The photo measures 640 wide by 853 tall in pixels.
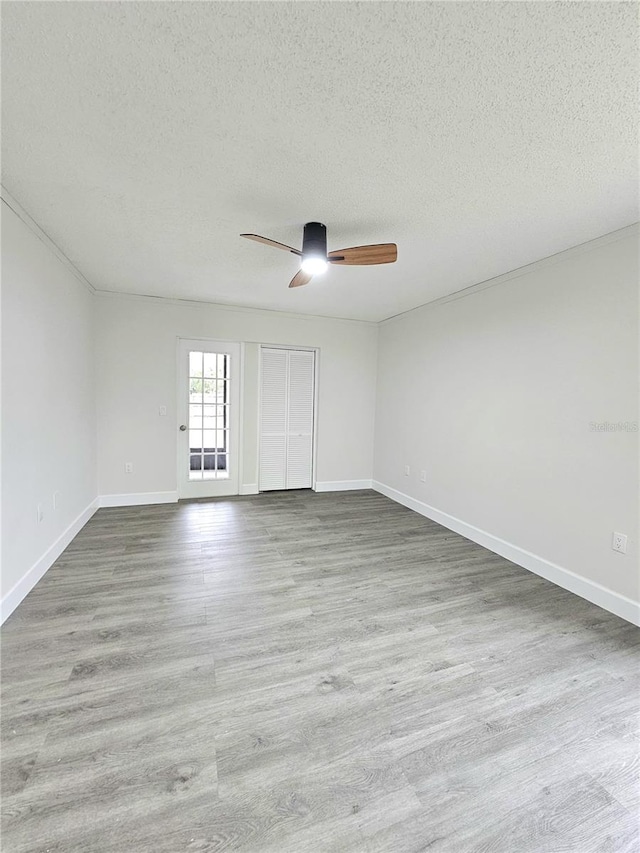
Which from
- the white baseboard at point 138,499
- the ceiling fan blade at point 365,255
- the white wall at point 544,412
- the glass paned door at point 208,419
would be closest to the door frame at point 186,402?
the glass paned door at point 208,419

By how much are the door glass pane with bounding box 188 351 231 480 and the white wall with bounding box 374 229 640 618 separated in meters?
2.53

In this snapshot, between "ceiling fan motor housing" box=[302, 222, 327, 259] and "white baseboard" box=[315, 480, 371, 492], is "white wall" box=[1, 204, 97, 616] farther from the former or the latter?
"white baseboard" box=[315, 480, 371, 492]

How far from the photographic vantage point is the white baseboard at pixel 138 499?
444cm

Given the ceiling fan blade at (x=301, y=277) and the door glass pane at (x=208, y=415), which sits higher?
the ceiling fan blade at (x=301, y=277)

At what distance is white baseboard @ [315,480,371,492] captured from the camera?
5.46m

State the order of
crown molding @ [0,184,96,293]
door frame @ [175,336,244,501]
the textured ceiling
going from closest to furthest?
the textured ceiling
crown molding @ [0,184,96,293]
door frame @ [175,336,244,501]

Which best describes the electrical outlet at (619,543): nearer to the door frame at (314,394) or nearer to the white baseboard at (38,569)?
the door frame at (314,394)

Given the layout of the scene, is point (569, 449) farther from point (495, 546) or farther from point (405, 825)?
point (405, 825)

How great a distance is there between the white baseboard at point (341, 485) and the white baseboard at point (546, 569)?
1.25 metres

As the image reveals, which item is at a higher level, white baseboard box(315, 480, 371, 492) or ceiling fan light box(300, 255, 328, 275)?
ceiling fan light box(300, 255, 328, 275)

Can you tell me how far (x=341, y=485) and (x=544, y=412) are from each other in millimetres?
3106

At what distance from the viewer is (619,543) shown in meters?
2.50

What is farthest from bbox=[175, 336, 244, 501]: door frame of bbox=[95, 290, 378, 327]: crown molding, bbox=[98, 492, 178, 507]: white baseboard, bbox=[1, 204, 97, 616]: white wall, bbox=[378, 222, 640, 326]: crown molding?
bbox=[378, 222, 640, 326]: crown molding

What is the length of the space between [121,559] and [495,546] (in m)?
3.26
